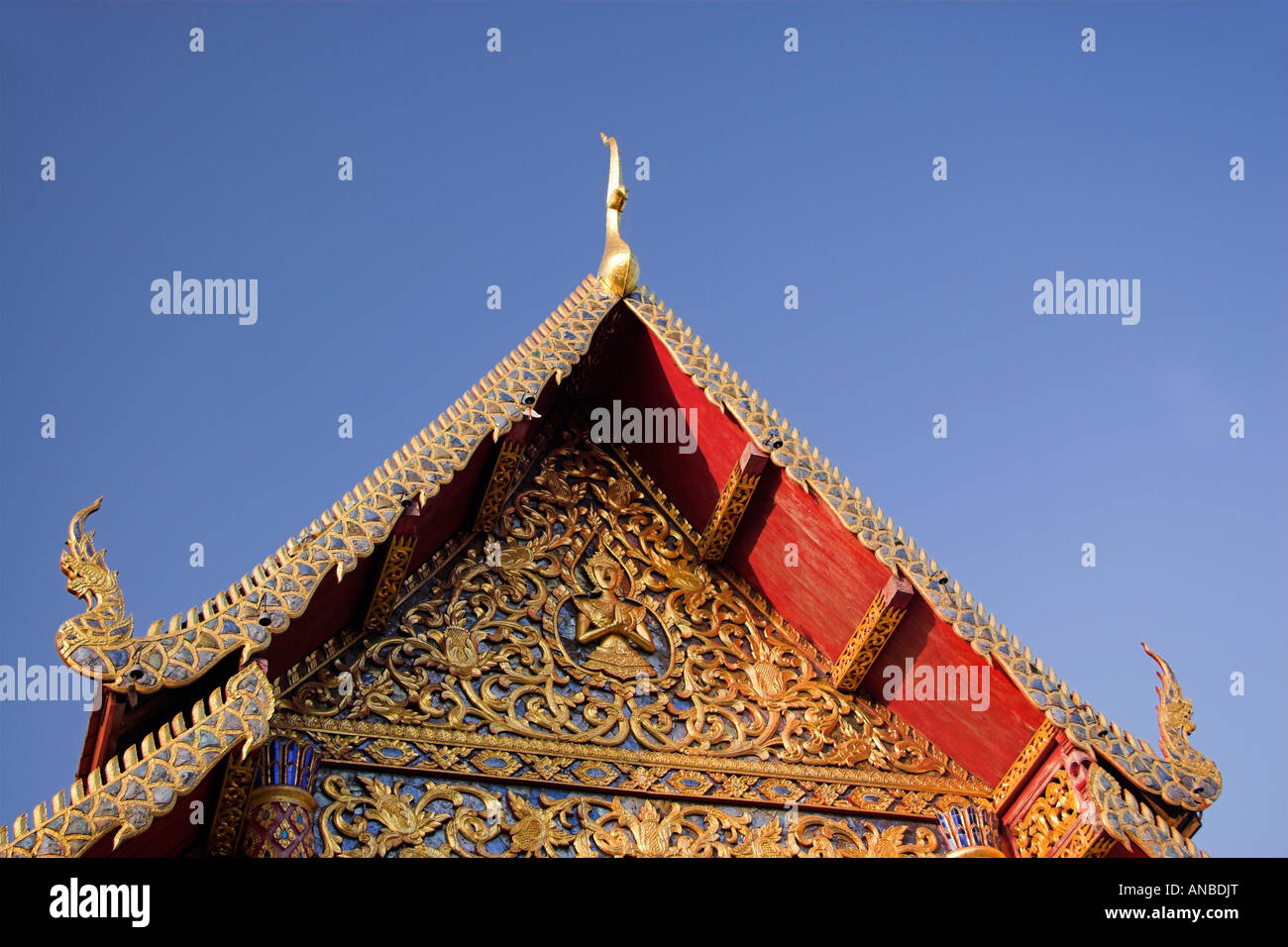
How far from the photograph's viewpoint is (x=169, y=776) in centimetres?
511

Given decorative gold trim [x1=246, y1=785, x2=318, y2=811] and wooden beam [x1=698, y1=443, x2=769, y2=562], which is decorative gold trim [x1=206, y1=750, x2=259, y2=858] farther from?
wooden beam [x1=698, y1=443, x2=769, y2=562]

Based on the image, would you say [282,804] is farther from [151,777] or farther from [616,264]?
[616,264]

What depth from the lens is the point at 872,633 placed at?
283 inches

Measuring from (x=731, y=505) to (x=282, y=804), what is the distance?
9.38 feet

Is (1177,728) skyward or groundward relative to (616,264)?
groundward

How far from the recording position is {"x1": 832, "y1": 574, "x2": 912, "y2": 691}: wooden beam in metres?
7.00

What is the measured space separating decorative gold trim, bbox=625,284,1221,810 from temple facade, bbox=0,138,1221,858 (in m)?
0.02

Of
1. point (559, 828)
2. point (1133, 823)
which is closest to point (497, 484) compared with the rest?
point (559, 828)

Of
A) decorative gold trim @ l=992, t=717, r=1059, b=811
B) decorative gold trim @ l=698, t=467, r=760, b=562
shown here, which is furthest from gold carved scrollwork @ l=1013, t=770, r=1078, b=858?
decorative gold trim @ l=698, t=467, r=760, b=562

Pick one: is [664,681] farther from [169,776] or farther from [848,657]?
[169,776]

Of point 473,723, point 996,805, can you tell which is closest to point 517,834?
point 473,723
